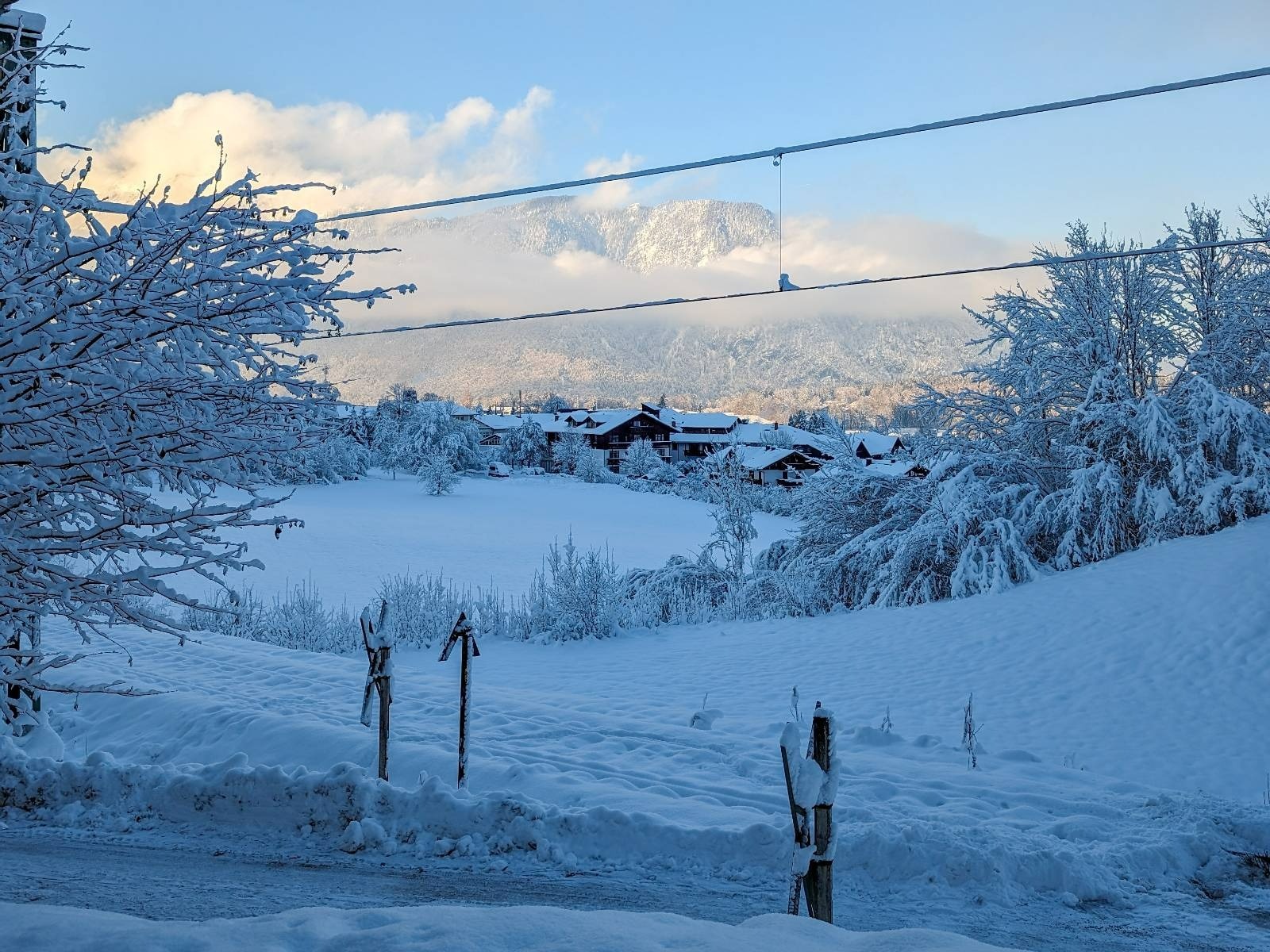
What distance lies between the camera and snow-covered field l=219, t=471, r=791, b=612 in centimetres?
3059

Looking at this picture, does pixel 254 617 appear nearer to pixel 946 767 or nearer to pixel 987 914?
pixel 946 767

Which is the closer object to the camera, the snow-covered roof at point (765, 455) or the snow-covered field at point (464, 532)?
the snow-covered field at point (464, 532)

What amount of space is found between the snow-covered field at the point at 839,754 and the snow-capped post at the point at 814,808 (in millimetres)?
548

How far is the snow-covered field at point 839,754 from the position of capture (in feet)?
19.6

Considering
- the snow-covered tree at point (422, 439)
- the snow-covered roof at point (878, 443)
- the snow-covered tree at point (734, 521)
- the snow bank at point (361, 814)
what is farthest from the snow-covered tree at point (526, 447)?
the snow bank at point (361, 814)

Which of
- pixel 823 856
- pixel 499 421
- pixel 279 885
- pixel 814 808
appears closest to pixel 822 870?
pixel 823 856

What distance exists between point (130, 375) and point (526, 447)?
81.4 metres

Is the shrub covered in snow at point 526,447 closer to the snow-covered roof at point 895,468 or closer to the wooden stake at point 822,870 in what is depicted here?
the snow-covered roof at point 895,468

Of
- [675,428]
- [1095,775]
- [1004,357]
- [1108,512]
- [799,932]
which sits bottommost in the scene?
[1095,775]

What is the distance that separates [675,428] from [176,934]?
285 feet

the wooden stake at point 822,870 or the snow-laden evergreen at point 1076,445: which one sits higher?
the snow-laden evergreen at point 1076,445

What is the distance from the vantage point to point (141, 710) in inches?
378

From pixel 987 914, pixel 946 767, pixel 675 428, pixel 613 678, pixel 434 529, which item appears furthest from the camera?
pixel 675 428

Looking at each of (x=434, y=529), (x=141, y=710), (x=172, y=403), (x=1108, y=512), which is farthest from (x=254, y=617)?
(x=434, y=529)
